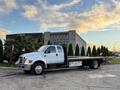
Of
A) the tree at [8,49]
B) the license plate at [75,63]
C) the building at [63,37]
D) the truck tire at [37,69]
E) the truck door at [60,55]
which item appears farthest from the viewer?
the building at [63,37]

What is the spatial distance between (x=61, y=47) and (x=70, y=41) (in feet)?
92.5

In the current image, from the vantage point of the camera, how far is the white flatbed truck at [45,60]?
66.5 feet

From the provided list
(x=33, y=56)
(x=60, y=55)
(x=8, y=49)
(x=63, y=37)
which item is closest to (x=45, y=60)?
(x=33, y=56)

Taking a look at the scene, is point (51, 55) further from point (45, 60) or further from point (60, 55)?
point (60, 55)

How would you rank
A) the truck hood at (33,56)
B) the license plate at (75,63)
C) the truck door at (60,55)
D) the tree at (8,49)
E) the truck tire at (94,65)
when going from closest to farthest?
the truck hood at (33,56)
the truck door at (60,55)
the license plate at (75,63)
the truck tire at (94,65)
the tree at (8,49)

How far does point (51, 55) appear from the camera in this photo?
2158 centimetres

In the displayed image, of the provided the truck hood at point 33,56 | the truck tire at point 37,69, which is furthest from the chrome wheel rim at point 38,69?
the truck hood at point 33,56

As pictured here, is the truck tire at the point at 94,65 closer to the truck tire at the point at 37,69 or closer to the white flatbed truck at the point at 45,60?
the white flatbed truck at the point at 45,60

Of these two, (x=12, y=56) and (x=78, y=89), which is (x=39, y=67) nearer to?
(x=78, y=89)

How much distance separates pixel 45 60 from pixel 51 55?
77cm

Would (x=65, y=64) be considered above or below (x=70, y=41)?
below

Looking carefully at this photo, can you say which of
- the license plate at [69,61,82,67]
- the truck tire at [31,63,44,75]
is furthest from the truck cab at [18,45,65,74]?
the license plate at [69,61,82,67]

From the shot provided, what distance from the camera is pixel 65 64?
74.2ft

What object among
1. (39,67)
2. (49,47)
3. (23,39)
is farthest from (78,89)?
(23,39)
